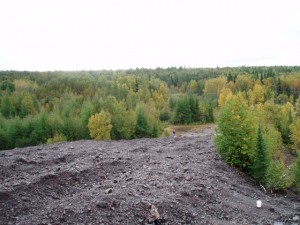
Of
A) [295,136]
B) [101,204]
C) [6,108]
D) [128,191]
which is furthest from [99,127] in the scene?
[101,204]

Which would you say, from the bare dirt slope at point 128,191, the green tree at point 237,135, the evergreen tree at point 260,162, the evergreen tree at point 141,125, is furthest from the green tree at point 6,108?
the evergreen tree at point 260,162

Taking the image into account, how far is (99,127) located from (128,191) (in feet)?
117

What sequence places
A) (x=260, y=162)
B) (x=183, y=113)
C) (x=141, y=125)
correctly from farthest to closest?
1. (x=183, y=113)
2. (x=141, y=125)
3. (x=260, y=162)

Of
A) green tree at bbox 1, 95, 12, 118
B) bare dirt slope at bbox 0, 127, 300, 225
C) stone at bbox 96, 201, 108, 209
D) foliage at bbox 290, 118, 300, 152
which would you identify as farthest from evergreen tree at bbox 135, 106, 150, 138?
stone at bbox 96, 201, 108, 209

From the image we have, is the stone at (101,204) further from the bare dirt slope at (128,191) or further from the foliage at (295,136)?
the foliage at (295,136)

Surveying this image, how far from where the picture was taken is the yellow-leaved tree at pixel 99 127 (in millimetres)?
53344

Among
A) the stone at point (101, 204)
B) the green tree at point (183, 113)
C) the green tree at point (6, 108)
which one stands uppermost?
the stone at point (101, 204)

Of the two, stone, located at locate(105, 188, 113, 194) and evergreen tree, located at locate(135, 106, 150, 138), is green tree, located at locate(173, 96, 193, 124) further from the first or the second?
stone, located at locate(105, 188, 113, 194)

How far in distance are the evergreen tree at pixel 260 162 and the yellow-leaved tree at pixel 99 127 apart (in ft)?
96.3

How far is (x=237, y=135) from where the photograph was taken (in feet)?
100

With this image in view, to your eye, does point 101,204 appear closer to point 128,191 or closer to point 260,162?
point 128,191

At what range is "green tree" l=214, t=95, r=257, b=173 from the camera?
30531 mm

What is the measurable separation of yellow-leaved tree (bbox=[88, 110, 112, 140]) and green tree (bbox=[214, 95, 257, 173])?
25.9 meters

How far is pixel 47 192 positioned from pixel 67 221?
15.8 feet
